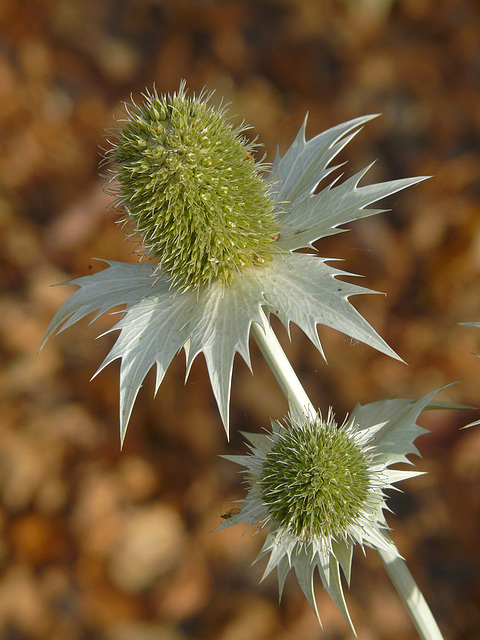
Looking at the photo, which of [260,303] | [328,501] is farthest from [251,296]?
[328,501]

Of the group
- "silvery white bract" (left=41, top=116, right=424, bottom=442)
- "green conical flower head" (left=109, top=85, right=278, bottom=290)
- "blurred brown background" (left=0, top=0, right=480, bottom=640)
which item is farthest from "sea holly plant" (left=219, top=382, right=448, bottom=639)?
"blurred brown background" (left=0, top=0, right=480, bottom=640)

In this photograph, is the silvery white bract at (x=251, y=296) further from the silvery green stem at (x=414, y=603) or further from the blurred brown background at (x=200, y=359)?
the blurred brown background at (x=200, y=359)

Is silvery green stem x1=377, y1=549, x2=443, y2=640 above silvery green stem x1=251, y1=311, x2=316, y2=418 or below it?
below

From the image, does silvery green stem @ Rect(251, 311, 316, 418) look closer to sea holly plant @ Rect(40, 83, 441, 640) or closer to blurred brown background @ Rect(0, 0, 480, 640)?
sea holly plant @ Rect(40, 83, 441, 640)

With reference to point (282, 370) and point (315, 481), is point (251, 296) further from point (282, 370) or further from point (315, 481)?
point (315, 481)

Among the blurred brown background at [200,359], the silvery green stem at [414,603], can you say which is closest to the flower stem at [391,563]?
the silvery green stem at [414,603]

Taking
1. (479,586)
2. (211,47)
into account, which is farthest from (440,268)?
(211,47)

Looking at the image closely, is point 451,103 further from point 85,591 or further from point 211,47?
point 85,591
